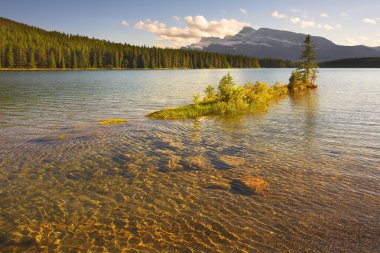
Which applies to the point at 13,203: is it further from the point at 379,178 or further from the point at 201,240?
the point at 379,178

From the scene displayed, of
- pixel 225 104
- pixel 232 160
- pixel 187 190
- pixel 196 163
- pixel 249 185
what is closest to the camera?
pixel 187 190

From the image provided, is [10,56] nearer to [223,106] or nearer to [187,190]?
[223,106]

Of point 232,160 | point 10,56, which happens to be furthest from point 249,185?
point 10,56

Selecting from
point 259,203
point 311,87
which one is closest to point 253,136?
point 259,203

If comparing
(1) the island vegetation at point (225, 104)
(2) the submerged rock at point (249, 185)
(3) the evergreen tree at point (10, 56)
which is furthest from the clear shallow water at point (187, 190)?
(3) the evergreen tree at point (10, 56)

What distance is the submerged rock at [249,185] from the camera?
480 inches

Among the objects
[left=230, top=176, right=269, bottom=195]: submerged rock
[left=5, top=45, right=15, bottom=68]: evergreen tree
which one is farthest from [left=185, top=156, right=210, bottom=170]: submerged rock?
[left=5, top=45, right=15, bottom=68]: evergreen tree

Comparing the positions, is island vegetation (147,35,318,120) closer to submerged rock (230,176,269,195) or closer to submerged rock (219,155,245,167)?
submerged rock (219,155,245,167)

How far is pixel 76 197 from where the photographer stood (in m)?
11.6

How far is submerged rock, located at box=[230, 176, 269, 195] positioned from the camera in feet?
40.0

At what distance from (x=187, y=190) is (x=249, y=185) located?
275cm

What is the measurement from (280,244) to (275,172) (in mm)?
5882

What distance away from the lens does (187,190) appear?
12.3m

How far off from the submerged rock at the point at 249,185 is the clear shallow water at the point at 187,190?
29cm
